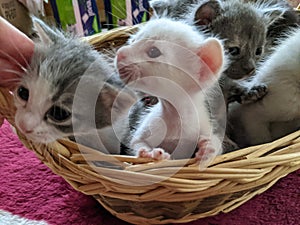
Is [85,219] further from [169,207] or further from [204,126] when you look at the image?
[204,126]

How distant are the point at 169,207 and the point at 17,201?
0.37 m

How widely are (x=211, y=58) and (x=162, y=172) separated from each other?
0.64ft

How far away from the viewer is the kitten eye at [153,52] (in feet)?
2.40

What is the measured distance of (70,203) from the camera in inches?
38.5

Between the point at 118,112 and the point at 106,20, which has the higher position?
the point at 118,112

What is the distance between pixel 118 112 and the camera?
76 cm

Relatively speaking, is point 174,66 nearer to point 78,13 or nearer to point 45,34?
point 45,34

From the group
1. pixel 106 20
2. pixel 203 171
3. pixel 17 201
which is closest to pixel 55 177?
pixel 17 201

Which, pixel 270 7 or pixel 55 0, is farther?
pixel 55 0

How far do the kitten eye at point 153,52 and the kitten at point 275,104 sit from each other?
11.6 inches

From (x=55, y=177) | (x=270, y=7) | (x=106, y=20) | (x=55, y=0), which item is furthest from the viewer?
(x=106, y=20)

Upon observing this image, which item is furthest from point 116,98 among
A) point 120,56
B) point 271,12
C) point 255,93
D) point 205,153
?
point 271,12

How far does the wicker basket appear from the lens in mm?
692

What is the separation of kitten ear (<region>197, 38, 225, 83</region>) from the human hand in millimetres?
299
